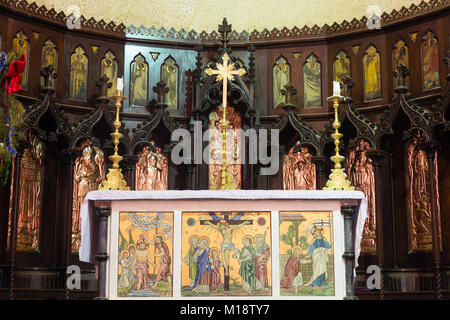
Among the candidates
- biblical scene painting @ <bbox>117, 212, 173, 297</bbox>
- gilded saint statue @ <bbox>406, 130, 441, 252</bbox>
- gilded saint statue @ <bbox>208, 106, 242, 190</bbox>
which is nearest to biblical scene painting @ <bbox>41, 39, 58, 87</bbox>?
gilded saint statue @ <bbox>208, 106, 242, 190</bbox>

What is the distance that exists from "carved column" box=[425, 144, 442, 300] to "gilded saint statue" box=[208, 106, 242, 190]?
11.7 ft

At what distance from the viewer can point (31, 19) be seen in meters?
12.2

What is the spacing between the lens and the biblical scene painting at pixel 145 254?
823 cm

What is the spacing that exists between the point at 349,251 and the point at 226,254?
60.6 inches

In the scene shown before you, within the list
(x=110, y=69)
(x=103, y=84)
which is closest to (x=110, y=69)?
(x=110, y=69)

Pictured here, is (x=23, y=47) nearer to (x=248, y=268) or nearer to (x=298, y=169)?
(x=298, y=169)

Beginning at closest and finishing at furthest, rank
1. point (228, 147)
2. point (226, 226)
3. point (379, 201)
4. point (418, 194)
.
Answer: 1. point (226, 226)
2. point (418, 194)
3. point (379, 201)
4. point (228, 147)

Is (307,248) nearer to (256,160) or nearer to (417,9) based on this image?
(256,160)

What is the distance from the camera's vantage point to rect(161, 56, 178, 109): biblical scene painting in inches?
521

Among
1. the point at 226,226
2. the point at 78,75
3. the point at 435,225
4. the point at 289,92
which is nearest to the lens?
the point at 226,226

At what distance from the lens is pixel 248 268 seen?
326 inches

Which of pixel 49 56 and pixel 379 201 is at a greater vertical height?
pixel 49 56

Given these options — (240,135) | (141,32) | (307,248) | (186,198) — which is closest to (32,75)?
(141,32)

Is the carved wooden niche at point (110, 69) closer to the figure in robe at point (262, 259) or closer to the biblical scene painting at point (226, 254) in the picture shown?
the biblical scene painting at point (226, 254)
